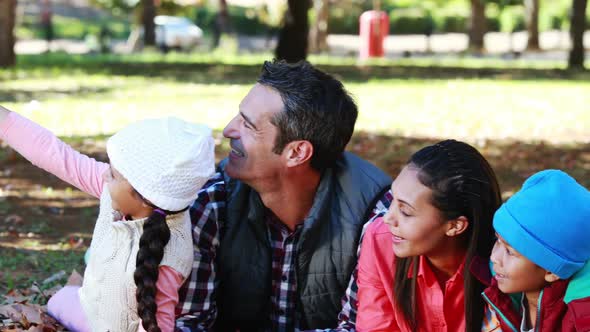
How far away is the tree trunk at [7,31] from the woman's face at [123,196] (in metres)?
16.0

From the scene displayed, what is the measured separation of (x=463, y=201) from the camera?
3.24 metres

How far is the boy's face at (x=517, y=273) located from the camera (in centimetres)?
304

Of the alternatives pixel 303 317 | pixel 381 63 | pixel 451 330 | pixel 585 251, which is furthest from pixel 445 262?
pixel 381 63

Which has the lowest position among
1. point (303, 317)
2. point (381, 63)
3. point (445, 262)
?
point (381, 63)

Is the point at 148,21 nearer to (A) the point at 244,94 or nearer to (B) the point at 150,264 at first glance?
(A) the point at 244,94

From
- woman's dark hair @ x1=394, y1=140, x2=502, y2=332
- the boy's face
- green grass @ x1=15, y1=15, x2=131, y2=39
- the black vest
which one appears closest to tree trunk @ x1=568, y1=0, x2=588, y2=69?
the black vest

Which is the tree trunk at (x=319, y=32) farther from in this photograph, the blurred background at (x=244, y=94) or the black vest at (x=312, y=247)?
the black vest at (x=312, y=247)

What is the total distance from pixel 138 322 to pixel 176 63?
1883 centimetres

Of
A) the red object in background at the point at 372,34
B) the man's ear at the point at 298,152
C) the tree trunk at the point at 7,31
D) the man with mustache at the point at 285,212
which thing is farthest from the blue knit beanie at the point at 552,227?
the red object in background at the point at 372,34

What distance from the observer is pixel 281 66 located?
3754 mm

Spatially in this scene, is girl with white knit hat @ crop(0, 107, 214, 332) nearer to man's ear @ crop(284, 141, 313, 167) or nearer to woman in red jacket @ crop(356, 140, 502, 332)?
man's ear @ crop(284, 141, 313, 167)

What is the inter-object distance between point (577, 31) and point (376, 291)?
1780 centimetres

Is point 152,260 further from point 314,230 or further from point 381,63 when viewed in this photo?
point 381,63

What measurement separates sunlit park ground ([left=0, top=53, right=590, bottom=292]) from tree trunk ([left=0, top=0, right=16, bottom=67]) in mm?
380
